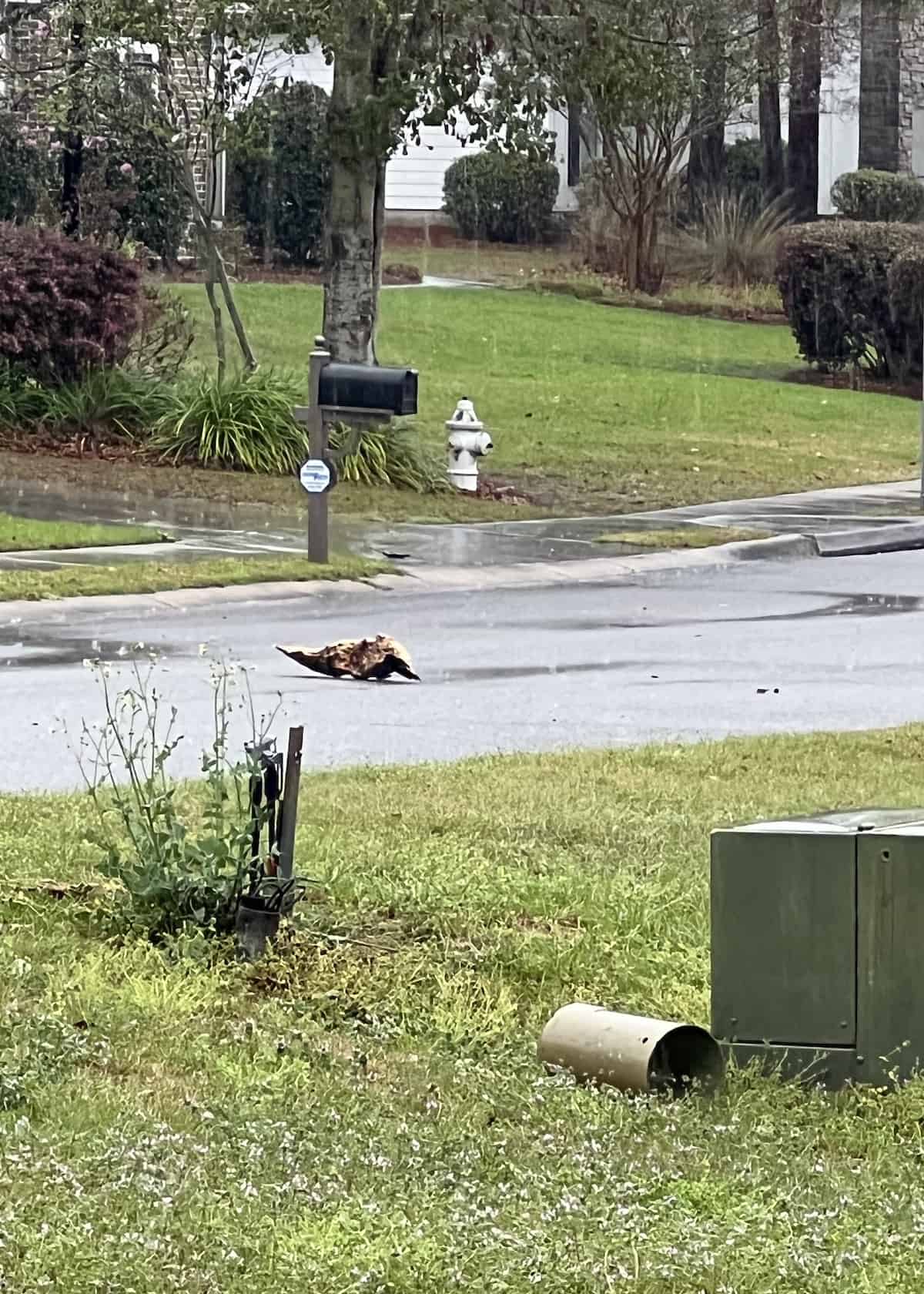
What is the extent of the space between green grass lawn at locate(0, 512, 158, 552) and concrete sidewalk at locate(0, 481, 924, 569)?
18 centimetres

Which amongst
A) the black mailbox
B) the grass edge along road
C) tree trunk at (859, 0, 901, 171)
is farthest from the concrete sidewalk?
tree trunk at (859, 0, 901, 171)

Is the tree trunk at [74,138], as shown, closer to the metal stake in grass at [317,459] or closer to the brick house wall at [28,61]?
the brick house wall at [28,61]

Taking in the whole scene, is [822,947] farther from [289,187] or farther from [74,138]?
[289,187]

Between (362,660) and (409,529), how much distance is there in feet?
22.6

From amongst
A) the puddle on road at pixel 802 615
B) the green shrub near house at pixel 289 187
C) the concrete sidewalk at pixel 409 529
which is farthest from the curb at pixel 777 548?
the green shrub near house at pixel 289 187

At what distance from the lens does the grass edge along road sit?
3.89 m

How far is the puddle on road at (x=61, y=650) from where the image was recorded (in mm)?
12094

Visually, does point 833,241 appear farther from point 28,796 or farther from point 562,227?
point 28,796

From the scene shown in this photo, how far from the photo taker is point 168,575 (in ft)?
50.1

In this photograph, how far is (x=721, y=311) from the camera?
3747cm

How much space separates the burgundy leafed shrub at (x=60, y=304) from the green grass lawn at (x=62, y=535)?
3734 mm

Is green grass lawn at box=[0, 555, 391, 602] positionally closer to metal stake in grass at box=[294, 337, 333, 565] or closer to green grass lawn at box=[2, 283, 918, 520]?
metal stake in grass at box=[294, 337, 333, 565]

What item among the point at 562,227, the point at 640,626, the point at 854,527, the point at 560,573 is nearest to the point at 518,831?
the point at 640,626

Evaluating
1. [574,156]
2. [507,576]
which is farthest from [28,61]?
[574,156]
